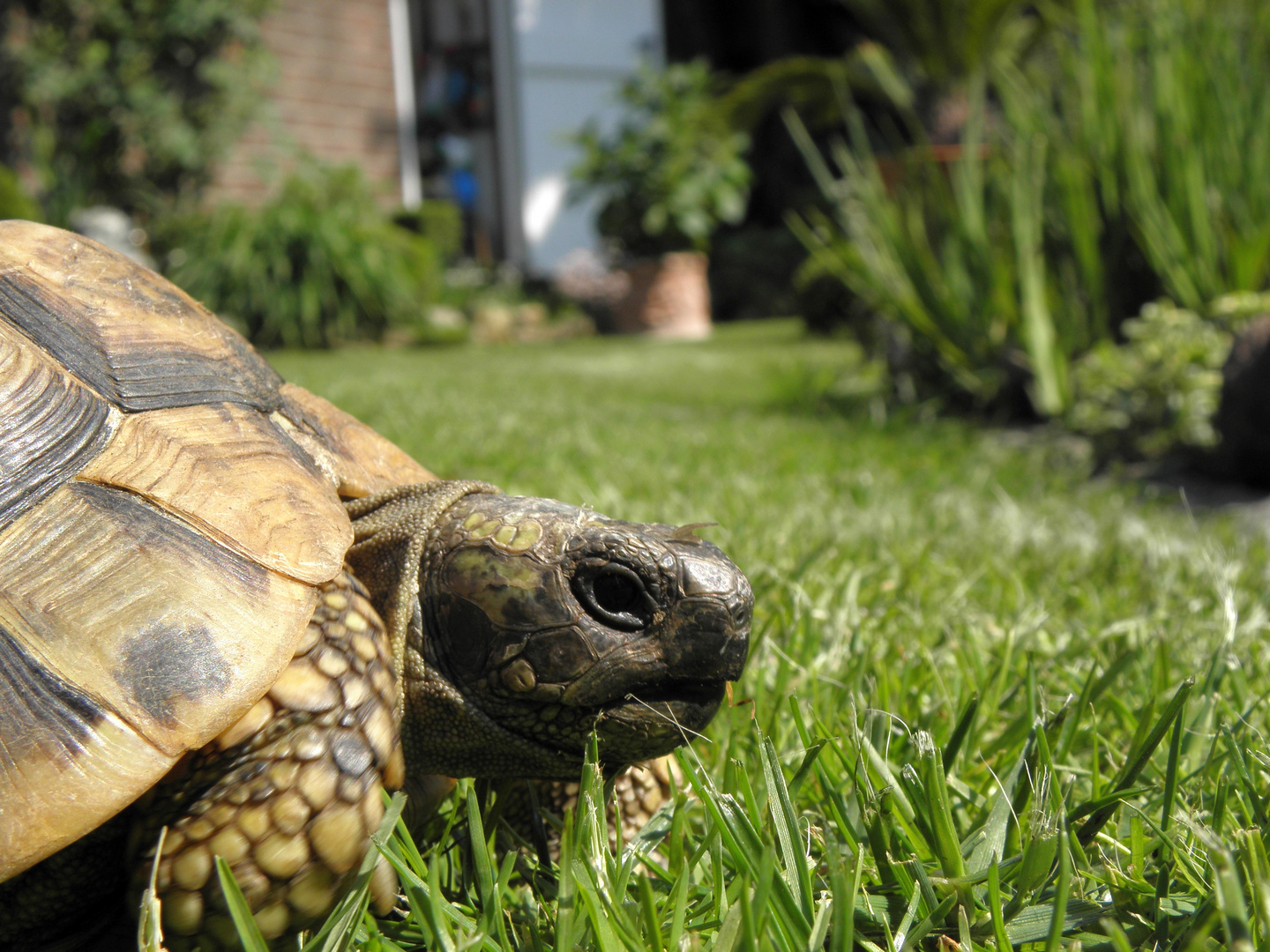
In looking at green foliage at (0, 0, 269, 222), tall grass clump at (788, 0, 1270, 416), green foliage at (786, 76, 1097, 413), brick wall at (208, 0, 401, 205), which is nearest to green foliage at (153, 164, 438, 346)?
green foliage at (0, 0, 269, 222)

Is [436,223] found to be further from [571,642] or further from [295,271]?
[571,642]

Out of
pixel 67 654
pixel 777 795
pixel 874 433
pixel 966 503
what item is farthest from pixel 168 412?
pixel 874 433

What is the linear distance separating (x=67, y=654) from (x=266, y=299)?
804 centimetres

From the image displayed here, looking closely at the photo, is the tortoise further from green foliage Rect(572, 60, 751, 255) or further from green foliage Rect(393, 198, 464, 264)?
green foliage Rect(572, 60, 751, 255)

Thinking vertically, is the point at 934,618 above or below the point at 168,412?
below

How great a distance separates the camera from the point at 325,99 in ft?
37.1

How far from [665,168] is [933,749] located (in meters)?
10.9

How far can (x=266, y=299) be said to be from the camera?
819cm

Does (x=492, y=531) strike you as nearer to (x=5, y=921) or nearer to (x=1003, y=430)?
(x=5, y=921)

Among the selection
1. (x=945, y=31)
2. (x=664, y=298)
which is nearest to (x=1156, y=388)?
(x=945, y=31)

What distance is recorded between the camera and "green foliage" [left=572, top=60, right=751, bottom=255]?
36.3ft

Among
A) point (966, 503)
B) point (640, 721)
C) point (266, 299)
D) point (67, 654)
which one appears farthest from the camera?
point (266, 299)

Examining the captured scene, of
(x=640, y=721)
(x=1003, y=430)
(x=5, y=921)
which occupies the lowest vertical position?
(x=1003, y=430)

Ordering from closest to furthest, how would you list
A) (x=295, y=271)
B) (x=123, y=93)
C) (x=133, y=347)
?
(x=133, y=347)
(x=295, y=271)
(x=123, y=93)
